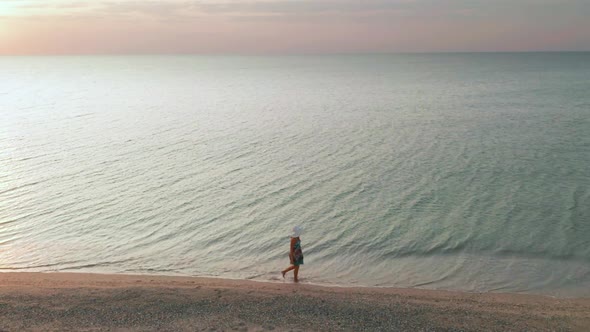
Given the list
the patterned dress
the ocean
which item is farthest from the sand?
the ocean

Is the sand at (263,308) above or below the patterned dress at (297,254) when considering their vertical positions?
below

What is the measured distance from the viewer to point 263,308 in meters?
14.5

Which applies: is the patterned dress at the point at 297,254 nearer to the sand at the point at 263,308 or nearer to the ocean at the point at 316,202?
the sand at the point at 263,308

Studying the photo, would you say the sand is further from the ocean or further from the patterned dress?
the ocean

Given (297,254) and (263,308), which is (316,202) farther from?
(263,308)

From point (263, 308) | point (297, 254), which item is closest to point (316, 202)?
point (297, 254)

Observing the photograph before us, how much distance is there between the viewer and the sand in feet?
44.2

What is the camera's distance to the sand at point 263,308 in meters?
13.5

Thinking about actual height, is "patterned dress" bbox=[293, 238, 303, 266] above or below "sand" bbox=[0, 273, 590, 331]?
above

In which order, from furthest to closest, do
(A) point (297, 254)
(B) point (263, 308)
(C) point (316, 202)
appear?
(C) point (316, 202)
(A) point (297, 254)
(B) point (263, 308)

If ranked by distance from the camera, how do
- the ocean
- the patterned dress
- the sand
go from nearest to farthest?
the sand, the patterned dress, the ocean

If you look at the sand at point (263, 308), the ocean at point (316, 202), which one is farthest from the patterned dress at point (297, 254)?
the ocean at point (316, 202)

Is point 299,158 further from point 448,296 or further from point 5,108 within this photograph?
point 5,108

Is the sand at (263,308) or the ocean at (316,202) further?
the ocean at (316,202)
